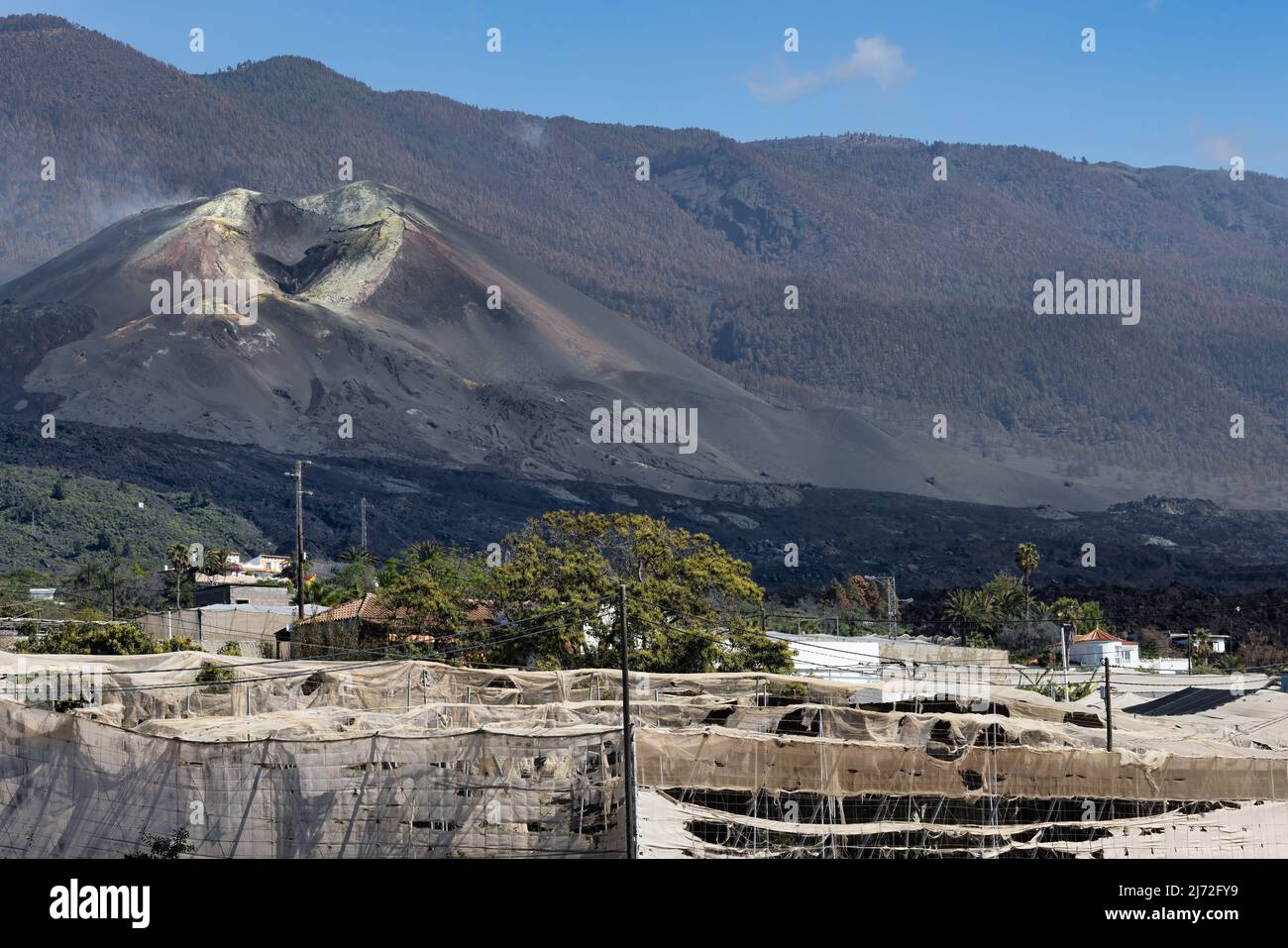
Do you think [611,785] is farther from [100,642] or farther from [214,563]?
[214,563]

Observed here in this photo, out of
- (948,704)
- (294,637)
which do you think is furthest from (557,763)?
(294,637)

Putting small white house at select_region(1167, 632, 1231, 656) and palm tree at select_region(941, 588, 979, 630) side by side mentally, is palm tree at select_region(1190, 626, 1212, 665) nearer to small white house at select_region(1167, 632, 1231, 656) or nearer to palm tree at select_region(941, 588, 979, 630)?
small white house at select_region(1167, 632, 1231, 656)

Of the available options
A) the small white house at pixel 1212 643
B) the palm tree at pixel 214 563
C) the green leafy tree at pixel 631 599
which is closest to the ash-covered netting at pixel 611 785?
the green leafy tree at pixel 631 599

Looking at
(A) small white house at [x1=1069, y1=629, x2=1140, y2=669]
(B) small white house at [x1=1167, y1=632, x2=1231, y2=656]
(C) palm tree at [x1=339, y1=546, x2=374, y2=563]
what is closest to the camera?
(A) small white house at [x1=1069, y1=629, x2=1140, y2=669]

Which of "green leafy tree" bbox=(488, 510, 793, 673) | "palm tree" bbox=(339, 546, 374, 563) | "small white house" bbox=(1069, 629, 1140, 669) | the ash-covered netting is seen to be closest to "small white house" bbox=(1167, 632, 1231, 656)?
"small white house" bbox=(1069, 629, 1140, 669)

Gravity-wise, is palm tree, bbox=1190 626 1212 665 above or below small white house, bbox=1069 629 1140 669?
below

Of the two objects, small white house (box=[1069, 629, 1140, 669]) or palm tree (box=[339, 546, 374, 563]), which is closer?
small white house (box=[1069, 629, 1140, 669])

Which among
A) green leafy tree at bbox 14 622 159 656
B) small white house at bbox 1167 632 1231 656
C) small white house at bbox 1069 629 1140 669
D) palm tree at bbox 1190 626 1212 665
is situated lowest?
small white house at bbox 1167 632 1231 656

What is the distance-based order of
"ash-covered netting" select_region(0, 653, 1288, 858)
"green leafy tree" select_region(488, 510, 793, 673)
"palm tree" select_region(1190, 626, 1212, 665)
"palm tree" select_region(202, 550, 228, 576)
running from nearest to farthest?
"ash-covered netting" select_region(0, 653, 1288, 858)
"green leafy tree" select_region(488, 510, 793, 673)
"palm tree" select_region(1190, 626, 1212, 665)
"palm tree" select_region(202, 550, 228, 576)
